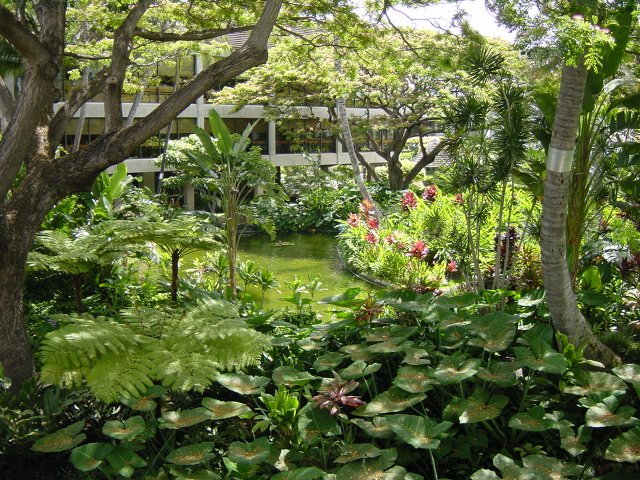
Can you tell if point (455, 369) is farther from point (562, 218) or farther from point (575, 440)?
point (562, 218)

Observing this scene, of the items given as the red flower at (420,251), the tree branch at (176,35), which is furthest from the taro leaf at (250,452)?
the red flower at (420,251)

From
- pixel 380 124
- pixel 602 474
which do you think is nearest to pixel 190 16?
pixel 602 474

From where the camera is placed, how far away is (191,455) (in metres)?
3.83

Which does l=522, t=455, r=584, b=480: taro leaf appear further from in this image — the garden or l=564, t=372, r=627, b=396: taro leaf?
l=564, t=372, r=627, b=396: taro leaf

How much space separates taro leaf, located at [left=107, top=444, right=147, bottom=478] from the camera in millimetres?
3713

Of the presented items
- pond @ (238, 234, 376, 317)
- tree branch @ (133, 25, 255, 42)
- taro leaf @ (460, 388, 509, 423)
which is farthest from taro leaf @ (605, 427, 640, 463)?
tree branch @ (133, 25, 255, 42)

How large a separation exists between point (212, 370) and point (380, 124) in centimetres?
1966

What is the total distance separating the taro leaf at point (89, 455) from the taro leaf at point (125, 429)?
8 centimetres

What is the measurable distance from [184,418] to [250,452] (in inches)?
19.3

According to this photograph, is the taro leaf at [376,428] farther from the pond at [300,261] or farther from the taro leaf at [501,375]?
the pond at [300,261]

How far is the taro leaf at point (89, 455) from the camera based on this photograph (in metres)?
3.67

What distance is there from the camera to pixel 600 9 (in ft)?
16.1

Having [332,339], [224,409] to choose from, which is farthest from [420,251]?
[224,409]

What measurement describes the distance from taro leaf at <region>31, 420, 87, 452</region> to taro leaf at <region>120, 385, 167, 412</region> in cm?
28
